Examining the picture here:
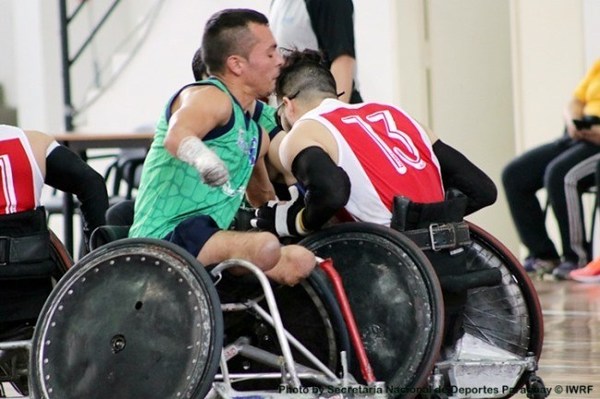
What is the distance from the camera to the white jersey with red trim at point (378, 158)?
307cm

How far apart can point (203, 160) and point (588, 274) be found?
153 inches

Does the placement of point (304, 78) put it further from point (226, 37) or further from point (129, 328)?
point (129, 328)

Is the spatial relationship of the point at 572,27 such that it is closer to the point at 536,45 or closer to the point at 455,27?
the point at 536,45

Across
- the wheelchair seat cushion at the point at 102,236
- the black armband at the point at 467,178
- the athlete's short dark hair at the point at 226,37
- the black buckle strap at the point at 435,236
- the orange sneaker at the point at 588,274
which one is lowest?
the orange sneaker at the point at 588,274

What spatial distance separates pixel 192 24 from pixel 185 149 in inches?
237

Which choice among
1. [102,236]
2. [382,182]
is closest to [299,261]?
[382,182]

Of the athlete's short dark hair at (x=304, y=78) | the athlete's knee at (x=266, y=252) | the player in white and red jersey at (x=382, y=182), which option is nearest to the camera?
the athlete's knee at (x=266, y=252)

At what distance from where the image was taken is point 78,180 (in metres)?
3.15

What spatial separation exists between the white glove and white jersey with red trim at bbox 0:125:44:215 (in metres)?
0.45

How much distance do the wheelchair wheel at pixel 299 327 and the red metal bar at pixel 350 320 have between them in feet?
0.05

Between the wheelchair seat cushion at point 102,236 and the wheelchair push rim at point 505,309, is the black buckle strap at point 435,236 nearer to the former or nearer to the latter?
the wheelchair push rim at point 505,309

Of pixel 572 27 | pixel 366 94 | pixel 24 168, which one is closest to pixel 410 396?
pixel 24 168

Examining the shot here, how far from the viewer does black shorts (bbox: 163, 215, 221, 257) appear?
2867 millimetres

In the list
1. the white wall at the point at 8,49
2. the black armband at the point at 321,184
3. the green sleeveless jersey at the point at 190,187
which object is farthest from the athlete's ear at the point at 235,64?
the white wall at the point at 8,49
